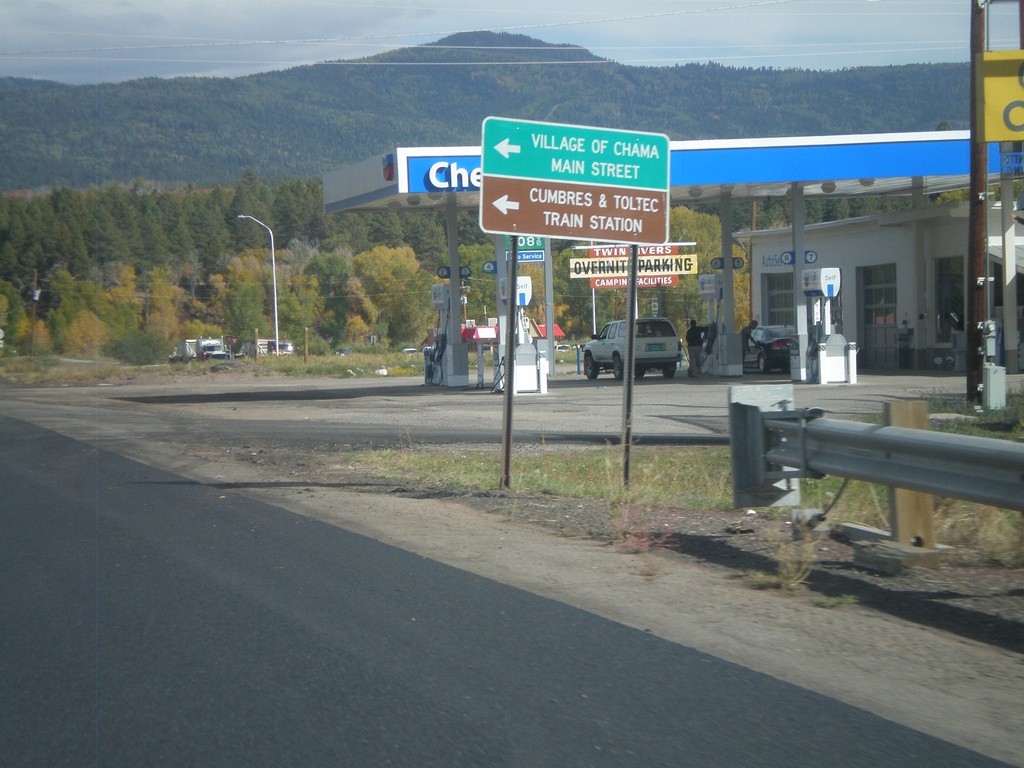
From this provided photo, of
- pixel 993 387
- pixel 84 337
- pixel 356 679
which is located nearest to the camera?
pixel 356 679

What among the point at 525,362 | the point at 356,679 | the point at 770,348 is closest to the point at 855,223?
the point at 770,348

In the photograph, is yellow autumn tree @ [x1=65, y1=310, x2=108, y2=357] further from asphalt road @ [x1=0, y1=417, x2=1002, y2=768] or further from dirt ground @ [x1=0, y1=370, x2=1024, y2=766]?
asphalt road @ [x1=0, y1=417, x2=1002, y2=768]

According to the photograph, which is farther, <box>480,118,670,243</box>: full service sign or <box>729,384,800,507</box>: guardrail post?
<box>480,118,670,243</box>: full service sign

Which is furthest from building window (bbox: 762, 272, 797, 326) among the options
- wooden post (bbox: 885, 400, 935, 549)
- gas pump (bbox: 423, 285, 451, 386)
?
wooden post (bbox: 885, 400, 935, 549)

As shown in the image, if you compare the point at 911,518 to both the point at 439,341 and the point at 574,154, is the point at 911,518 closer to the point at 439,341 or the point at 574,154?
the point at 574,154

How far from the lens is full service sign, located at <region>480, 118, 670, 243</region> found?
10.6 metres

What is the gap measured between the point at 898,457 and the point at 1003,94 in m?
14.3

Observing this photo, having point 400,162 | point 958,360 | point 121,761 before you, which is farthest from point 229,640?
point 958,360

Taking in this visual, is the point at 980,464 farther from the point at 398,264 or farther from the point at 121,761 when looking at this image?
the point at 398,264

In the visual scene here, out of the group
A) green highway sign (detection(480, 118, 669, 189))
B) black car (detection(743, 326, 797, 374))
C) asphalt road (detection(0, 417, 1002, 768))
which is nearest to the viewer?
asphalt road (detection(0, 417, 1002, 768))

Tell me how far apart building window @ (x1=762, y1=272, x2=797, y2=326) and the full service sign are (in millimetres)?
37886

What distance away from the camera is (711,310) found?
37.9 metres

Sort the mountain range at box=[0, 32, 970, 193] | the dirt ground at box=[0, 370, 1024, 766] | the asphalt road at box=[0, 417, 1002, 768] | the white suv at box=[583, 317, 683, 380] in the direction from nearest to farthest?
the asphalt road at box=[0, 417, 1002, 768], the dirt ground at box=[0, 370, 1024, 766], the white suv at box=[583, 317, 683, 380], the mountain range at box=[0, 32, 970, 193]

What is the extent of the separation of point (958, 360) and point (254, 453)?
26.5 m
